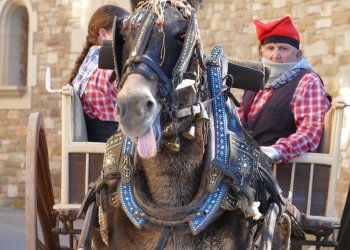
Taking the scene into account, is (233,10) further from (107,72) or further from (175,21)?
(175,21)

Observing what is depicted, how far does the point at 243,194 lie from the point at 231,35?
857 cm

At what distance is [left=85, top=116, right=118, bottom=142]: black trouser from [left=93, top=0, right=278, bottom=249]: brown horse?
46.6 inches

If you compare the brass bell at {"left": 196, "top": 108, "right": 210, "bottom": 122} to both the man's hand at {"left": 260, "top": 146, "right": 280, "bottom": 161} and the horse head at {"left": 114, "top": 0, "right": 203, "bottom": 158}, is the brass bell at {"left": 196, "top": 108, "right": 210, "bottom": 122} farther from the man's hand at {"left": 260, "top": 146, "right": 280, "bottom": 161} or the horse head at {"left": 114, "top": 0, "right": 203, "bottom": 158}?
the man's hand at {"left": 260, "top": 146, "right": 280, "bottom": 161}

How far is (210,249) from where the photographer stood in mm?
3129

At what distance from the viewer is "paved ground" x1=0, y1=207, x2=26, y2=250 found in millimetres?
9150

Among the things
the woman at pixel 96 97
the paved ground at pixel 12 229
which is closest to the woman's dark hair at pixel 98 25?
the woman at pixel 96 97

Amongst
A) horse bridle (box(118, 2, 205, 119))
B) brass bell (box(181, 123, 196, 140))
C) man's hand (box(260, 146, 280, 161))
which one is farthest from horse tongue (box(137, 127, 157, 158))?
man's hand (box(260, 146, 280, 161))

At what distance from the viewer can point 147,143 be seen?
277cm

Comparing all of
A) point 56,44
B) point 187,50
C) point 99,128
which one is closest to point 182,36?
point 187,50

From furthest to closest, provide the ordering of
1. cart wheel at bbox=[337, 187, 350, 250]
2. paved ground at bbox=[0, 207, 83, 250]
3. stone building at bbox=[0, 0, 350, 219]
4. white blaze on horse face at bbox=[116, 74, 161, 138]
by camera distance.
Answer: stone building at bbox=[0, 0, 350, 219] < paved ground at bbox=[0, 207, 83, 250] < cart wheel at bbox=[337, 187, 350, 250] < white blaze on horse face at bbox=[116, 74, 161, 138]

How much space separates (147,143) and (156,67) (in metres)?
0.27

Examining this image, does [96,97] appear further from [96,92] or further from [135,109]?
[135,109]

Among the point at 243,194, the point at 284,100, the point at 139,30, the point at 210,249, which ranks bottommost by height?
the point at 210,249

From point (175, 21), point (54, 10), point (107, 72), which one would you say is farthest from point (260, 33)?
point (54, 10)
